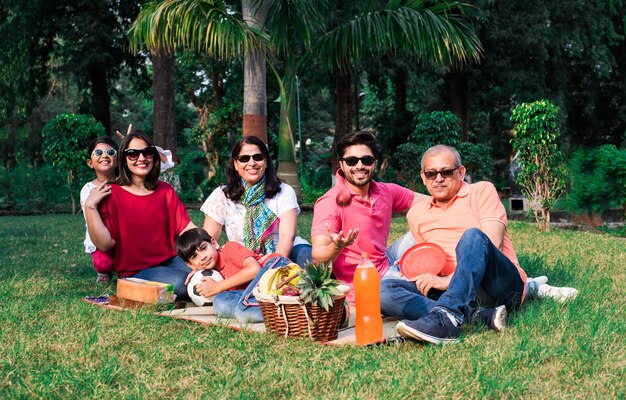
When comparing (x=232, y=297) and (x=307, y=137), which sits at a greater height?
(x=307, y=137)

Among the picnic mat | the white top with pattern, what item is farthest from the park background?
the white top with pattern

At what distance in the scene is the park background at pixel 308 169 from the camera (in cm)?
334

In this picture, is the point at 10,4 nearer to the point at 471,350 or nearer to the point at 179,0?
the point at 179,0

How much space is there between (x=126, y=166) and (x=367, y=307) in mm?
2586

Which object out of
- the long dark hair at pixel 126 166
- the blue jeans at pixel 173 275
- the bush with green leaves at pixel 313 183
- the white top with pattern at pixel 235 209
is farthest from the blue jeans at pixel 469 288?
the bush with green leaves at pixel 313 183

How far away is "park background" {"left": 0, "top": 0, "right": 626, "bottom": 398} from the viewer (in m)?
3.34

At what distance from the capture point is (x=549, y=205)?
33.4 ft

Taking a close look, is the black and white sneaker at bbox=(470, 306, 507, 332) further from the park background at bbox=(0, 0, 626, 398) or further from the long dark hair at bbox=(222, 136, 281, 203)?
the long dark hair at bbox=(222, 136, 281, 203)

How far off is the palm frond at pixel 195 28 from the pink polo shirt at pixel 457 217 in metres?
6.86

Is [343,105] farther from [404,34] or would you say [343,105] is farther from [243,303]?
[243,303]

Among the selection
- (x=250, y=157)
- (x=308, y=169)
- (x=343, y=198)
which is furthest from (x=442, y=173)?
(x=308, y=169)

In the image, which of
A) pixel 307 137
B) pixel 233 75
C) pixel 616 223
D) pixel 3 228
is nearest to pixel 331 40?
pixel 616 223

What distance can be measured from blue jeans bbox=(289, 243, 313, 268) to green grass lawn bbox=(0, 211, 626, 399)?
1053 mm

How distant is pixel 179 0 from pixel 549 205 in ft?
21.4
